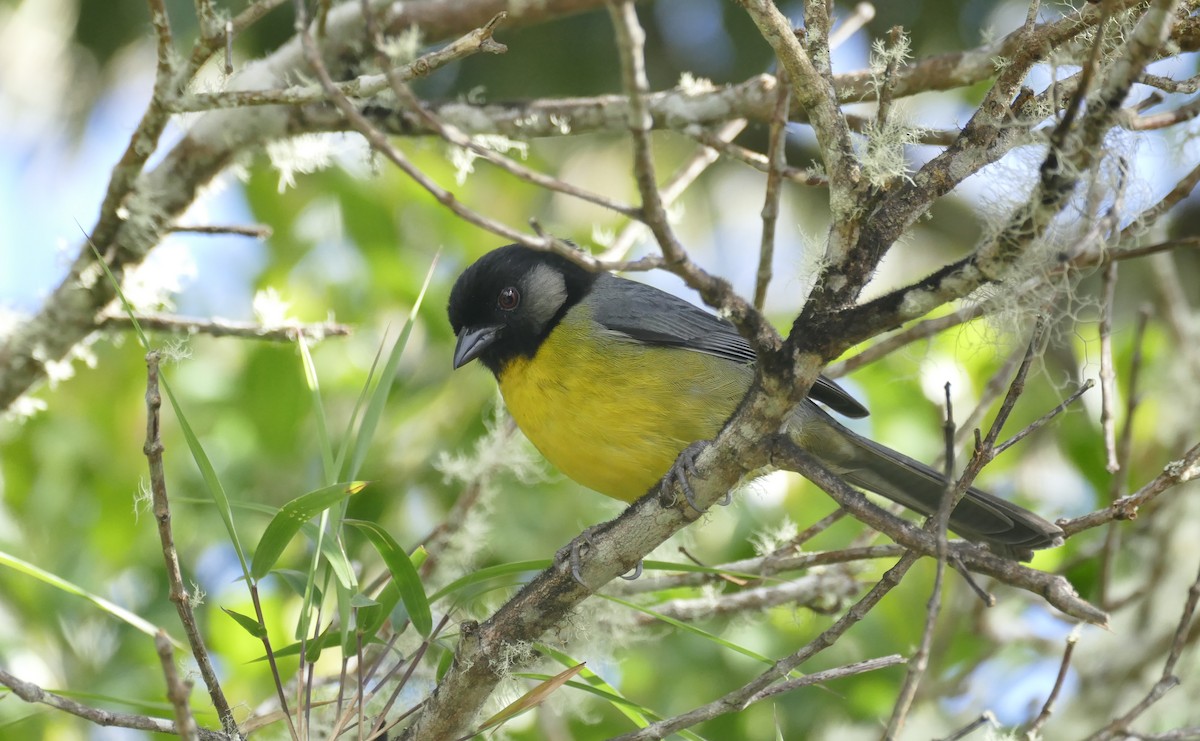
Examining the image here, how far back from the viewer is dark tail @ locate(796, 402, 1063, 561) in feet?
11.9

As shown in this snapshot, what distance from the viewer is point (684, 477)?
8.94 ft

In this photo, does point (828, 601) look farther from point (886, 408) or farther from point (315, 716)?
point (315, 716)

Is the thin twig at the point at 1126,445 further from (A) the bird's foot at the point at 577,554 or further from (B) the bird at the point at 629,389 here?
(A) the bird's foot at the point at 577,554

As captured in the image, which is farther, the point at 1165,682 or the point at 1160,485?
the point at 1165,682

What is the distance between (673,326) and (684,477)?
Answer: 152 cm

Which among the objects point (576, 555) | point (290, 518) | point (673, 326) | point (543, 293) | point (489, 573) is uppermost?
point (543, 293)

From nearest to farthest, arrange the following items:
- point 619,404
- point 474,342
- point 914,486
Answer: point 619,404 → point 914,486 → point 474,342

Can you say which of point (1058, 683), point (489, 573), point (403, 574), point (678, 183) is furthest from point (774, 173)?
point (678, 183)

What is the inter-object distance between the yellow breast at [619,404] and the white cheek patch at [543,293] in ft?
0.83

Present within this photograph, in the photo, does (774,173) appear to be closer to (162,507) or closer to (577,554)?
(577,554)

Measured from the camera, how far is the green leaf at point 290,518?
254 centimetres

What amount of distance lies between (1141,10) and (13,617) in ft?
14.0

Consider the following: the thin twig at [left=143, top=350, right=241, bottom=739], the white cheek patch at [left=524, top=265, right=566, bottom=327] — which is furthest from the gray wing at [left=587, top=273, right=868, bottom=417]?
the thin twig at [left=143, top=350, right=241, bottom=739]

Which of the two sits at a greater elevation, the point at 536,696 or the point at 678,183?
the point at 678,183
